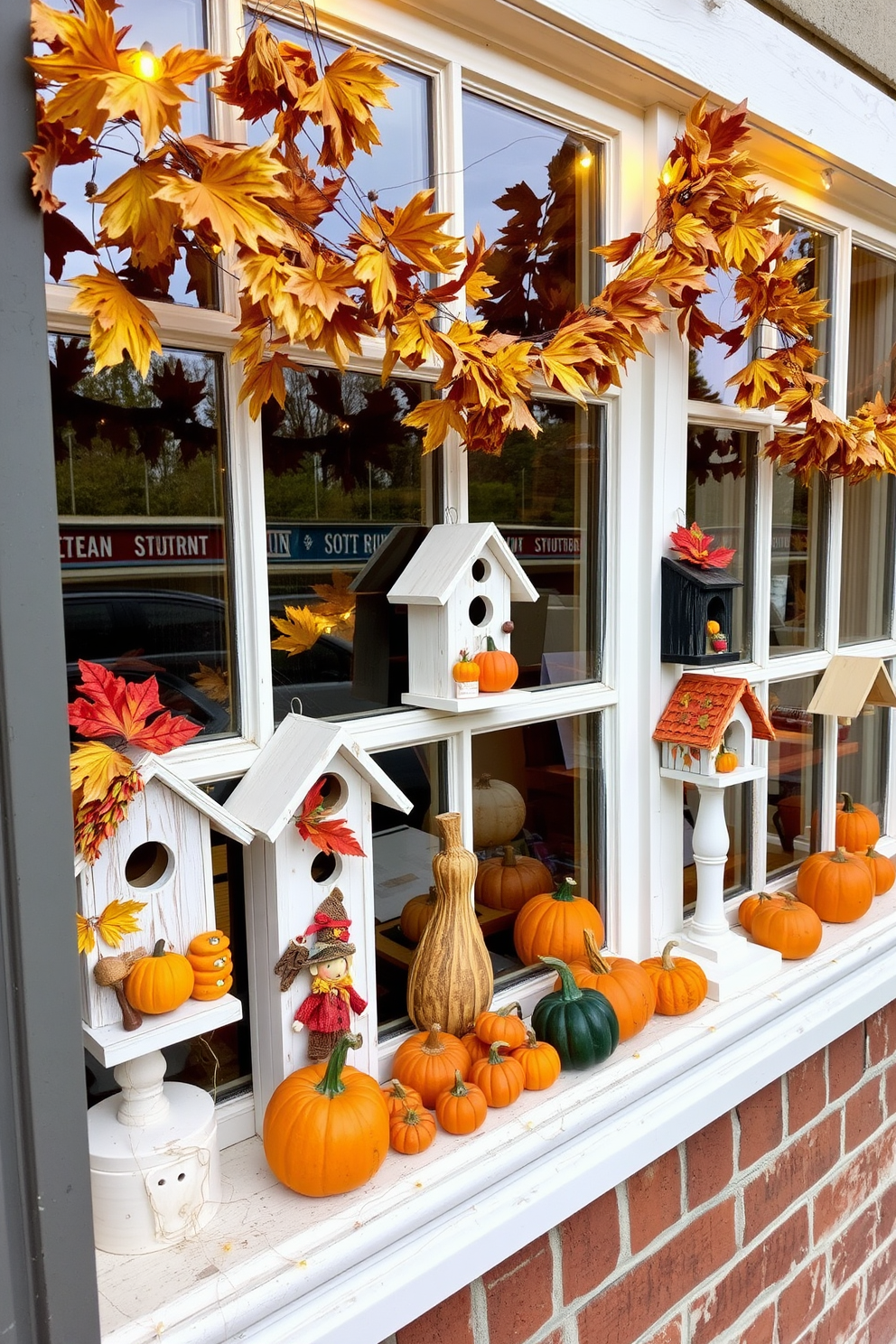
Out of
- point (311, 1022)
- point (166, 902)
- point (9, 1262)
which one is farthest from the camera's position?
point (311, 1022)

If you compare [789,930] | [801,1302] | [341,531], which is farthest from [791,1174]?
[341,531]

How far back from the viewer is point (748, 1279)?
5.09 ft

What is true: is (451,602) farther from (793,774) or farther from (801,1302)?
(801,1302)

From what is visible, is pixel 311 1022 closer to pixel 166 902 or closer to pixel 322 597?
pixel 166 902

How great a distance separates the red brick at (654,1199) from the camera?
1321 mm

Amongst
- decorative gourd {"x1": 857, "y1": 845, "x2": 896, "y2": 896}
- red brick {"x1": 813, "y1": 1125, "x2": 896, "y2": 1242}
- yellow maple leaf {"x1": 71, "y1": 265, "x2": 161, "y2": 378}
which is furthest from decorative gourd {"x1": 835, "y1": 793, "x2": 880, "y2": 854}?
yellow maple leaf {"x1": 71, "y1": 265, "x2": 161, "y2": 378}

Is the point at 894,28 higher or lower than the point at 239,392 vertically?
higher

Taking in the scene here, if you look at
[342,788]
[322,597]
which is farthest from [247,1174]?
[322,597]

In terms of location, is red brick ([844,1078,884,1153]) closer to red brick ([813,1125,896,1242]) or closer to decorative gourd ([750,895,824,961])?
red brick ([813,1125,896,1242])

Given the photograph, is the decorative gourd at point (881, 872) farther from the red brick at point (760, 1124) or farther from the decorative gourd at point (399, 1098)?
the decorative gourd at point (399, 1098)

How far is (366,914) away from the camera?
44.9 inches

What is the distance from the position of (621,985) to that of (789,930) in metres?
0.45

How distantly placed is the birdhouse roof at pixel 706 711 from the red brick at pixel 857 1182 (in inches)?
35.9

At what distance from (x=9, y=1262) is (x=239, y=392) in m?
0.83
